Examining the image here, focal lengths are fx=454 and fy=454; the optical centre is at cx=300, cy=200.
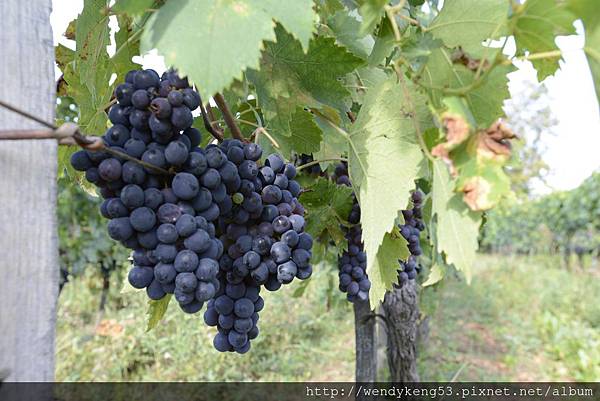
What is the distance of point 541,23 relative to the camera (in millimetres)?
681

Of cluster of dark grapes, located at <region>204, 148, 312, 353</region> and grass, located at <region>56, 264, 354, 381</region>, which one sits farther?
grass, located at <region>56, 264, 354, 381</region>

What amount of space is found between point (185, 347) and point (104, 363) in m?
0.79

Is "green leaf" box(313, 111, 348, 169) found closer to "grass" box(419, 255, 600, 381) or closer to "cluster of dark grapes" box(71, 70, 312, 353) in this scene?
"cluster of dark grapes" box(71, 70, 312, 353)

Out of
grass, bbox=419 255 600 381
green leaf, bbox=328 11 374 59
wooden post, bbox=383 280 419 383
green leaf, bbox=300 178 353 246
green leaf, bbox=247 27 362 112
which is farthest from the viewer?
grass, bbox=419 255 600 381

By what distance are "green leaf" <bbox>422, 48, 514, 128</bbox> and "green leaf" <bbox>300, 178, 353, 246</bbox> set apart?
19.5 inches

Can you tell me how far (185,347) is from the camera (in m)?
4.73

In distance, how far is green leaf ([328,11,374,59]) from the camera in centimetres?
110

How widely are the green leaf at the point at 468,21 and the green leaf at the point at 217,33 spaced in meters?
0.40

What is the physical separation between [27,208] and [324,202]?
0.87 meters

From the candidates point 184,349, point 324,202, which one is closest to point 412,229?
point 324,202

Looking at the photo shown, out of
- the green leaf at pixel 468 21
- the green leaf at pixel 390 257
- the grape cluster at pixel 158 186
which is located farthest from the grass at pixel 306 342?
the grape cluster at pixel 158 186

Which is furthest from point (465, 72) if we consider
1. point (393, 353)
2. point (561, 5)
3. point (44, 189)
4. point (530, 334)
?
point (530, 334)

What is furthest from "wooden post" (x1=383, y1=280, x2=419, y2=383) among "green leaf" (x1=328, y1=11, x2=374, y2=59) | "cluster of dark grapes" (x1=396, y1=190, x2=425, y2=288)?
"green leaf" (x1=328, y1=11, x2=374, y2=59)

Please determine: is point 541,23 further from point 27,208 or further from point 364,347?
point 364,347
